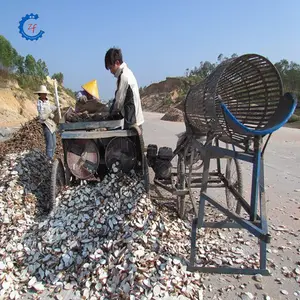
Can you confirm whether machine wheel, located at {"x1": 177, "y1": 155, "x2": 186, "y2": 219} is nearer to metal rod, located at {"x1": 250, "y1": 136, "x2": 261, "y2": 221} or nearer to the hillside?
metal rod, located at {"x1": 250, "y1": 136, "x2": 261, "y2": 221}

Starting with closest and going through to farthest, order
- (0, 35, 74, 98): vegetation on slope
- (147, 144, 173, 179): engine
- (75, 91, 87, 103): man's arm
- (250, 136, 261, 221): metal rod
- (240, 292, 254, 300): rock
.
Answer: (250, 136, 261, 221): metal rod
(240, 292, 254, 300): rock
(75, 91, 87, 103): man's arm
(147, 144, 173, 179): engine
(0, 35, 74, 98): vegetation on slope

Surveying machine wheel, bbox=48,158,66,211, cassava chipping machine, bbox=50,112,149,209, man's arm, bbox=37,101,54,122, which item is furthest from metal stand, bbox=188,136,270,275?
man's arm, bbox=37,101,54,122

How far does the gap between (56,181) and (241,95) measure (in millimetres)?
2476

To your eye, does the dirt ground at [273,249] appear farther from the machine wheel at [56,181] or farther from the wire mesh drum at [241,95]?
the wire mesh drum at [241,95]

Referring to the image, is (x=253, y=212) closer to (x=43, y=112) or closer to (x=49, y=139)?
(x=49, y=139)

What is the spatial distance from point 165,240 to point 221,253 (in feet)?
2.13

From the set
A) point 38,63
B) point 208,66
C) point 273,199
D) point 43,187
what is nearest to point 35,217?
point 43,187

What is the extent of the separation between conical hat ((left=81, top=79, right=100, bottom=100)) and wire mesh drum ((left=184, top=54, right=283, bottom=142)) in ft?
5.55

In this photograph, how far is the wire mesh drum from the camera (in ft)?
9.16

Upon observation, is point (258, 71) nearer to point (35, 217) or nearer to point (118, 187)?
point (118, 187)

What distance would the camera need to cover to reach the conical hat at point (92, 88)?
4.52 meters

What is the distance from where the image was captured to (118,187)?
3.77 m

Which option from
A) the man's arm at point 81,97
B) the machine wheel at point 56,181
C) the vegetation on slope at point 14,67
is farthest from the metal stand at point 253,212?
the vegetation on slope at point 14,67

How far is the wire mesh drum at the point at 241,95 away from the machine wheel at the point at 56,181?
6.06 ft
